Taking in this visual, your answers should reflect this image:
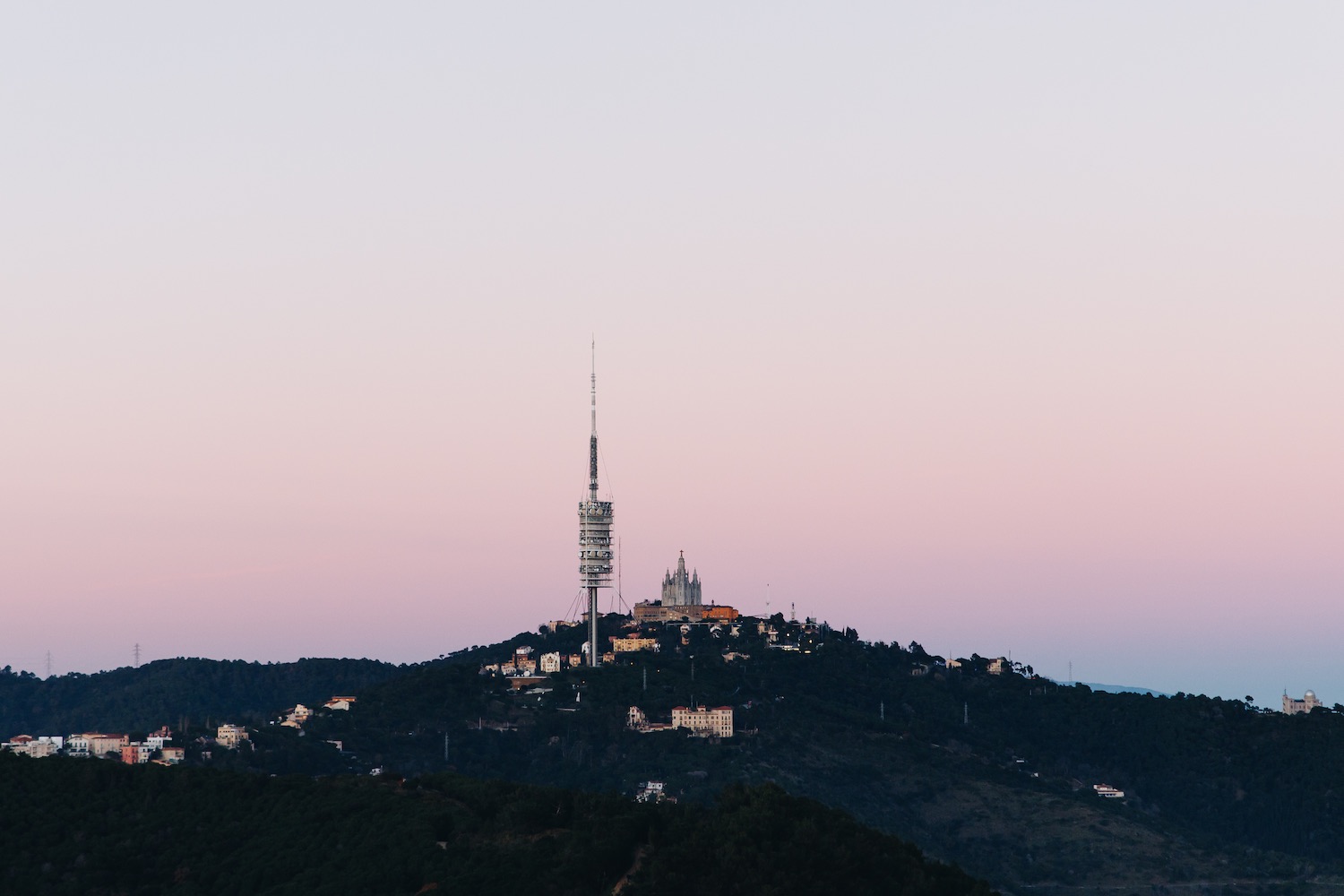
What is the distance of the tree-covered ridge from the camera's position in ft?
246

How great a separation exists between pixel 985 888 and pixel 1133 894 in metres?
125

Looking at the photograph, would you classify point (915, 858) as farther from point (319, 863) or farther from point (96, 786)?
point (96, 786)

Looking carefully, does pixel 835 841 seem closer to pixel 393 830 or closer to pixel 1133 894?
pixel 393 830

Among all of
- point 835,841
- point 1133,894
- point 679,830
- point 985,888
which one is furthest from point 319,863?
point 1133,894

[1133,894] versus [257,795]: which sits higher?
[257,795]

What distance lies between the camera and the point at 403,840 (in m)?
83.4

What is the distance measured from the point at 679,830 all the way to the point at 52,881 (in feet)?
102

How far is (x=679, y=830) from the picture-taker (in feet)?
258

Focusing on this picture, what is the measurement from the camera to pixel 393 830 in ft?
278

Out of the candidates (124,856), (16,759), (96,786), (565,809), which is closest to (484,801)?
(565,809)

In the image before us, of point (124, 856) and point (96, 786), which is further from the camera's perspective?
point (96, 786)

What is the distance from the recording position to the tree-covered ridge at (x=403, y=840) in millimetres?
75000

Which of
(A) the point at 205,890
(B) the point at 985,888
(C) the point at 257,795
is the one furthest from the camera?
(C) the point at 257,795

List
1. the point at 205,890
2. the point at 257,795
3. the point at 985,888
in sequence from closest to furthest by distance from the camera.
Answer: the point at 985,888, the point at 205,890, the point at 257,795
